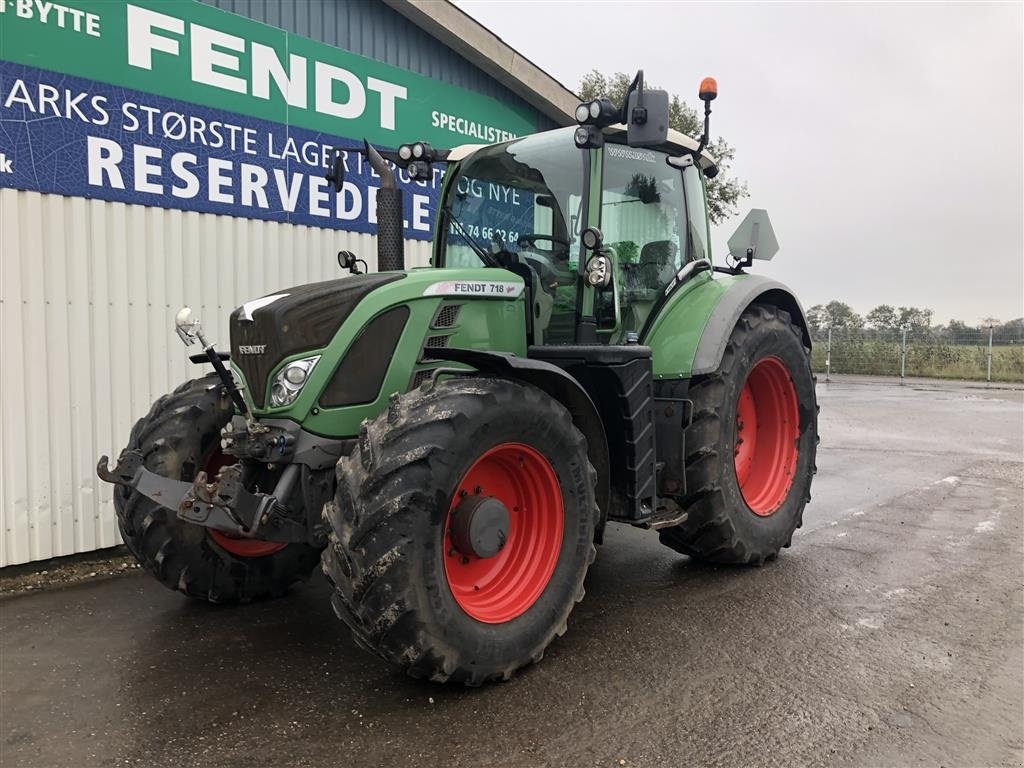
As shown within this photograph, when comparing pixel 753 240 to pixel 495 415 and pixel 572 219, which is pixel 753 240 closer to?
pixel 572 219

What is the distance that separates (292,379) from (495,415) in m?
0.91

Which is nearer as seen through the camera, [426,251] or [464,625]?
[464,625]

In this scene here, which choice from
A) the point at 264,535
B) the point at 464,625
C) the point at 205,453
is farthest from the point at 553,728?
the point at 205,453

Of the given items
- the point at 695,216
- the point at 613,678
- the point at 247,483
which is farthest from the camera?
the point at 695,216

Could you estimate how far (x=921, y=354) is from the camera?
26578mm

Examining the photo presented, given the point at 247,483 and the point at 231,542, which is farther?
the point at 231,542

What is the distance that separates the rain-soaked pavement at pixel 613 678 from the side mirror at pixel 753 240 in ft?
6.66

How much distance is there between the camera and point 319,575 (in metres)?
4.82

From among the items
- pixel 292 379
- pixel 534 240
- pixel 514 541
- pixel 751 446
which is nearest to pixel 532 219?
pixel 534 240

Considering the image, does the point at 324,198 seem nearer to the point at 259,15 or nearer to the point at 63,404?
the point at 259,15

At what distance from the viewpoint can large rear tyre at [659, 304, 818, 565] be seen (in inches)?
168

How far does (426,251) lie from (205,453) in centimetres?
377

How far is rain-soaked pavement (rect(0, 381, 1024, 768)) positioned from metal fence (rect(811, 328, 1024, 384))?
69.2ft

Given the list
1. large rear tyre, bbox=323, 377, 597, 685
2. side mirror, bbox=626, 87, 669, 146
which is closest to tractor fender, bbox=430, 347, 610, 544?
large rear tyre, bbox=323, 377, 597, 685
